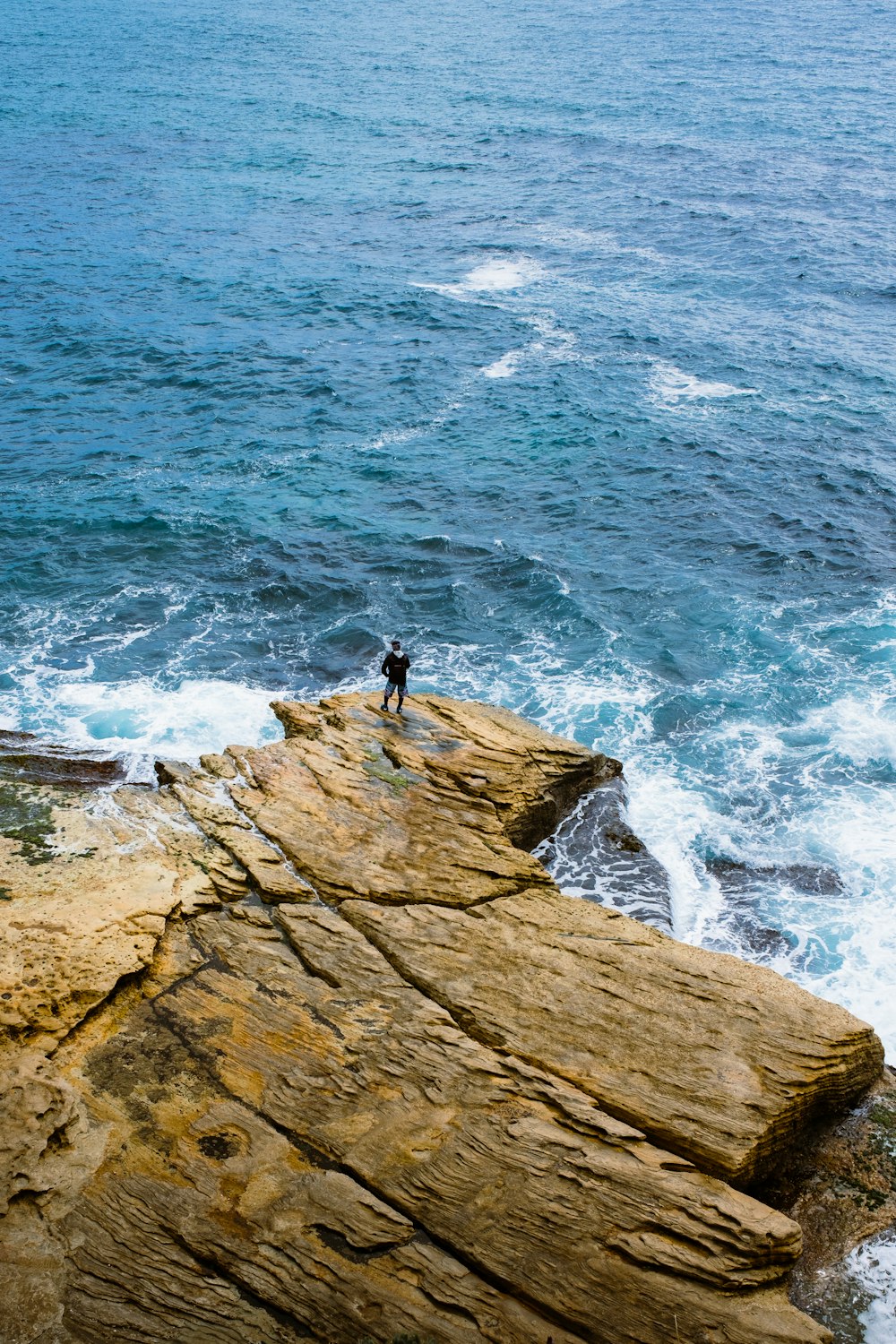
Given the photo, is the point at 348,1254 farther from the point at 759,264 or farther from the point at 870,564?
the point at 759,264

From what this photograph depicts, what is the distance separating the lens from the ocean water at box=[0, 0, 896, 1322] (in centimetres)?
A: 3166

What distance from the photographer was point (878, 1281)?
639 inches

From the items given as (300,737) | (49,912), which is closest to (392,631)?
(300,737)

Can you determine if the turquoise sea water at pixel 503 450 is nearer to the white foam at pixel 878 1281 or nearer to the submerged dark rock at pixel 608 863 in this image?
the submerged dark rock at pixel 608 863

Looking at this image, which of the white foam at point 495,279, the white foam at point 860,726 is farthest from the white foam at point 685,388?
the white foam at point 860,726

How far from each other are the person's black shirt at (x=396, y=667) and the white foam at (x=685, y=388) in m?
31.5

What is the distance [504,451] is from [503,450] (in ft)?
0.30

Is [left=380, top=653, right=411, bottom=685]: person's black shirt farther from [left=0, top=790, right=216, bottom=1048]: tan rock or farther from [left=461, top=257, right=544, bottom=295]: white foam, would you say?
[left=461, top=257, right=544, bottom=295]: white foam

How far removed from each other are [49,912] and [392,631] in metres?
19.4

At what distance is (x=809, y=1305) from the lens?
1574 centimetres

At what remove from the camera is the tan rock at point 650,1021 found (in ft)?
55.0

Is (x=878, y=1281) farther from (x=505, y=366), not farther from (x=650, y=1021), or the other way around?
(x=505, y=366)

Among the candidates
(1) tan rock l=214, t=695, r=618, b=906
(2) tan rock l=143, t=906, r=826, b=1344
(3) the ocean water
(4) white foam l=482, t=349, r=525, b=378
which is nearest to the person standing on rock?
(1) tan rock l=214, t=695, r=618, b=906

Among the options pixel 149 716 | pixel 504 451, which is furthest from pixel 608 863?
pixel 504 451
